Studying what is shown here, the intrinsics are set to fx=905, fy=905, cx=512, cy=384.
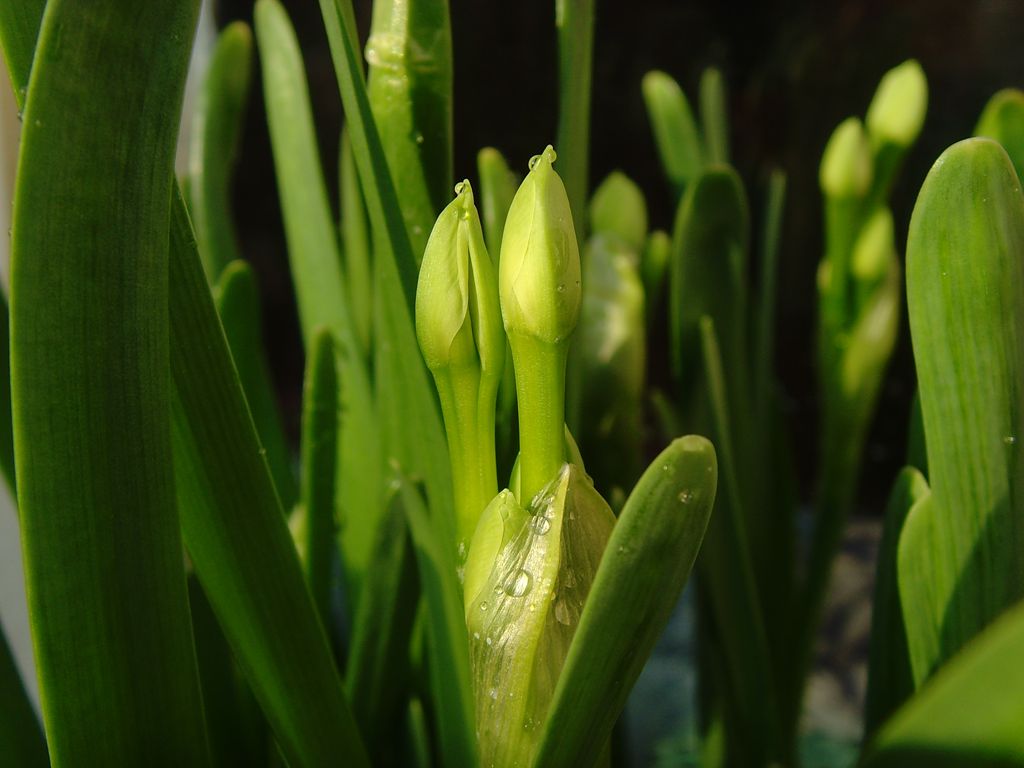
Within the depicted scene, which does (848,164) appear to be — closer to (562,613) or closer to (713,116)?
(713,116)

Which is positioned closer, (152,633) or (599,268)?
(152,633)

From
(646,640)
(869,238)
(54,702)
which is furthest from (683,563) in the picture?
(869,238)

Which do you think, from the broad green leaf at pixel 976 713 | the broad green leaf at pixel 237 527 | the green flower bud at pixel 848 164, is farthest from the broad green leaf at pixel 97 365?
the green flower bud at pixel 848 164

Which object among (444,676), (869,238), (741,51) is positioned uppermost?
(741,51)

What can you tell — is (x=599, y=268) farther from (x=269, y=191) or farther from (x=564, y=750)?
(x=269, y=191)

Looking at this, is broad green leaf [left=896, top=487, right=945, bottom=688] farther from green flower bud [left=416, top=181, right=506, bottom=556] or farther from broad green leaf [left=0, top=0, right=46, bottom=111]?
broad green leaf [left=0, top=0, right=46, bottom=111]

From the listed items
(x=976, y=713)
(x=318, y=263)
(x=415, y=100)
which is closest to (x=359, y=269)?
(x=318, y=263)
